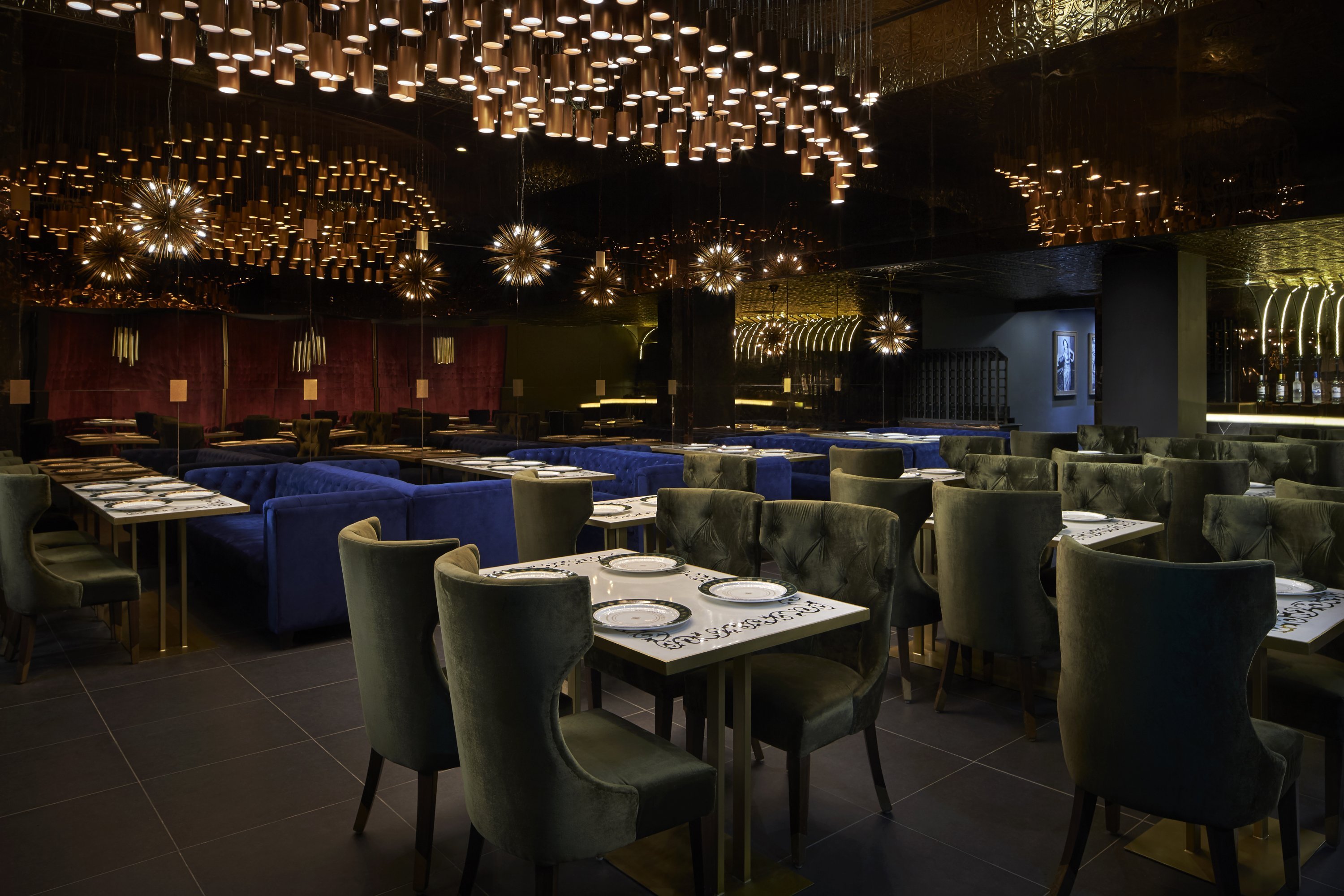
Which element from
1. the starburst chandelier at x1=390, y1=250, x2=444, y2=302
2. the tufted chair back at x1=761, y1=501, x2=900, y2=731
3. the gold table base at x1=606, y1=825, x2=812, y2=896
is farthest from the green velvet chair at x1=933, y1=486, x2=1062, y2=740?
the starburst chandelier at x1=390, y1=250, x2=444, y2=302

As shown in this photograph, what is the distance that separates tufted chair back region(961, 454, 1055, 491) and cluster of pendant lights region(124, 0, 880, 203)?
2522 mm

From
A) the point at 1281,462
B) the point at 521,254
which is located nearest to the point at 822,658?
the point at 1281,462

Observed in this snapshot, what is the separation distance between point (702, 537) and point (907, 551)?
1.07 metres

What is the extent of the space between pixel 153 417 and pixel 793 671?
6.05m

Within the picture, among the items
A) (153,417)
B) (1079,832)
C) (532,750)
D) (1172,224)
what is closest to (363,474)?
(153,417)

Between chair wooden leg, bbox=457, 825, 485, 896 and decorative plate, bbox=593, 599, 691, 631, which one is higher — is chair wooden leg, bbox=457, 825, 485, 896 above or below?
below

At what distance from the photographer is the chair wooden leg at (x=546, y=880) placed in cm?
189

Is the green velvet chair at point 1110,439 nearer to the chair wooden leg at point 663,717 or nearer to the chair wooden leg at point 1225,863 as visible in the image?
the chair wooden leg at point 663,717

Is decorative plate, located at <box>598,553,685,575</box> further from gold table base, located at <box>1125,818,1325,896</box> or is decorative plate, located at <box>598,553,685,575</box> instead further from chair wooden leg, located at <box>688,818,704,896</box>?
gold table base, located at <box>1125,818,1325,896</box>

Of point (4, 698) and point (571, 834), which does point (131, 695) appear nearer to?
point (4, 698)

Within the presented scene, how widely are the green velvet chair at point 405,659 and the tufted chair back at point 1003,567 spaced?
218 centimetres

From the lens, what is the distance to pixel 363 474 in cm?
600

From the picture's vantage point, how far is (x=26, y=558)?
13.7 ft

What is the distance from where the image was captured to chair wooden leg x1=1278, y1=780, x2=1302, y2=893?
2238 mm
